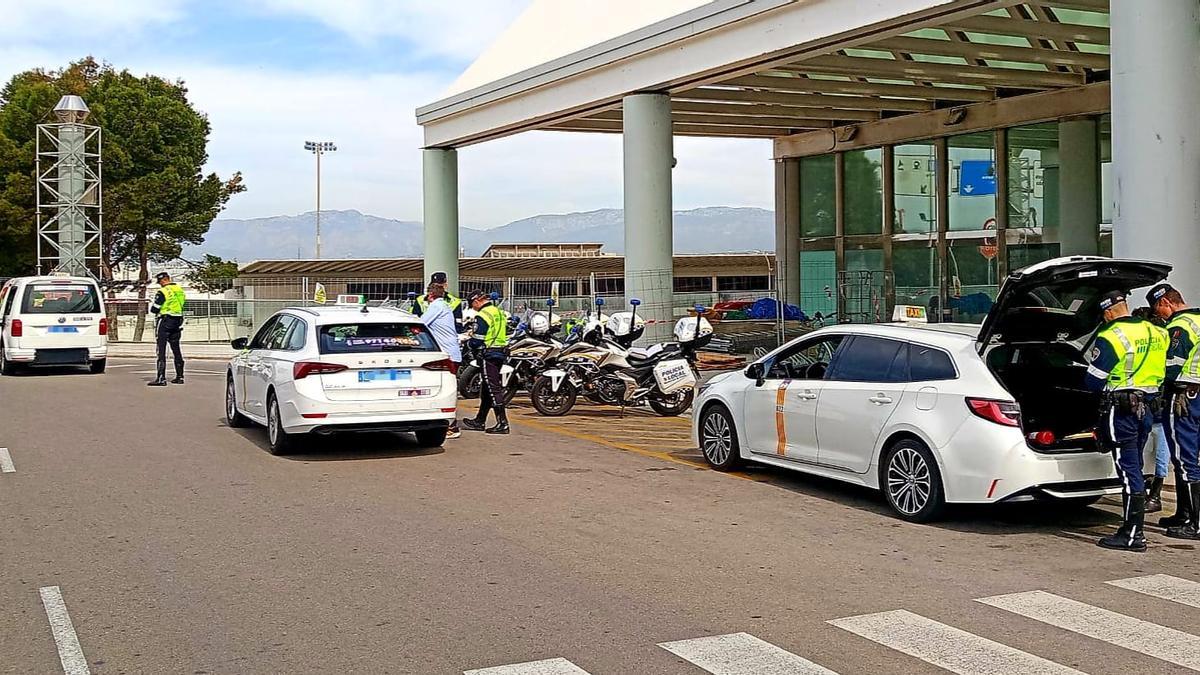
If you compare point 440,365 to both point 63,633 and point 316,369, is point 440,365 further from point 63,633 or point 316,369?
point 63,633

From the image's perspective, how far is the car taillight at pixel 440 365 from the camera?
13.1m

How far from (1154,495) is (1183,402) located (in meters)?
1.09

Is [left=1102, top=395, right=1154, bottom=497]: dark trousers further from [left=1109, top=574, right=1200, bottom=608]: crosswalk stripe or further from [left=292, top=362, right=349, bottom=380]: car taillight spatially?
[left=292, top=362, right=349, bottom=380]: car taillight

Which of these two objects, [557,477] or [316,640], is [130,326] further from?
[316,640]

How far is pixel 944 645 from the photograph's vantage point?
20.5 feet

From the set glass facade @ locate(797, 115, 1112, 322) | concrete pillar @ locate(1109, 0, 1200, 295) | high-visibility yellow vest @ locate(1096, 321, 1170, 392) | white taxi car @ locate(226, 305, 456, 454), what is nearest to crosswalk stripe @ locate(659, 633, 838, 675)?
high-visibility yellow vest @ locate(1096, 321, 1170, 392)

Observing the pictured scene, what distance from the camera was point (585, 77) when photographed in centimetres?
2212

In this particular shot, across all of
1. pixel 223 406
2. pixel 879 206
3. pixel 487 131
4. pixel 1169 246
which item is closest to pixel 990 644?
pixel 1169 246

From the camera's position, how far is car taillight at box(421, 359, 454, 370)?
13.1 metres

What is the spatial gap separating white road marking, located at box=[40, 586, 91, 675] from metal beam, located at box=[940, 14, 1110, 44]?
44.2ft

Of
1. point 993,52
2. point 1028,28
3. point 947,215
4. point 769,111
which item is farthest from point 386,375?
point 947,215

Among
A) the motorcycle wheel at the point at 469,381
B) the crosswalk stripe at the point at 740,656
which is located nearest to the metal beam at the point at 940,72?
the motorcycle wheel at the point at 469,381

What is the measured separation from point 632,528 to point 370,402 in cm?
438

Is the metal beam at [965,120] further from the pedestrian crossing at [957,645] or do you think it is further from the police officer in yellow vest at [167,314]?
the pedestrian crossing at [957,645]
